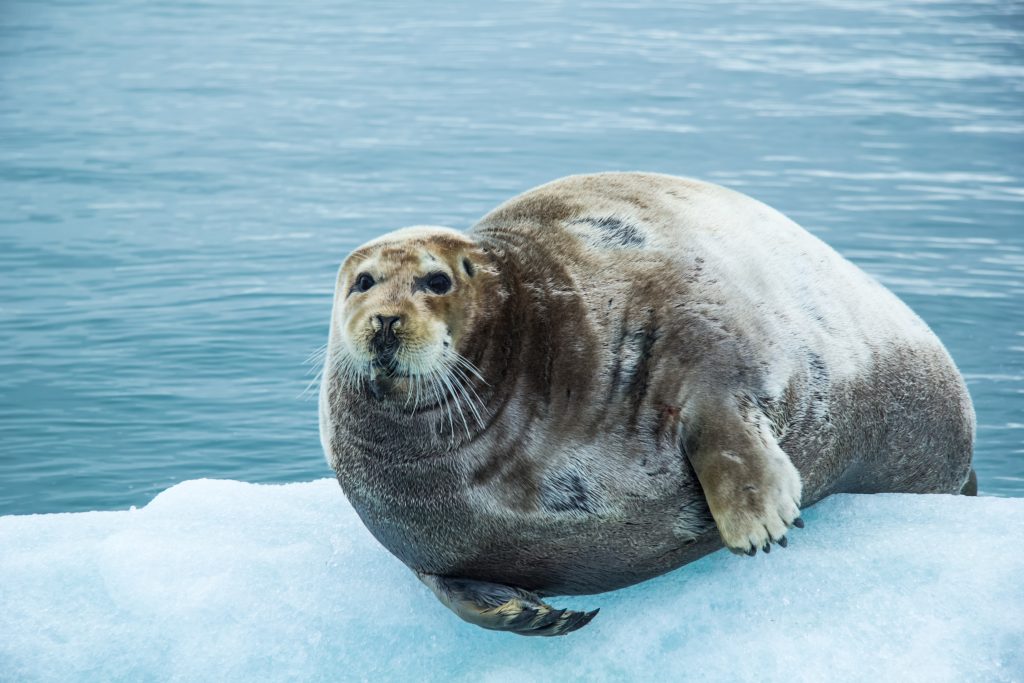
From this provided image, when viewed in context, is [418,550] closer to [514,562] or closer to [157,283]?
[514,562]

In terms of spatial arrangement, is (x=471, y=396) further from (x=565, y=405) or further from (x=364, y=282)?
(x=364, y=282)

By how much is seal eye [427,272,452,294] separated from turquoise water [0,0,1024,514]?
407 cm

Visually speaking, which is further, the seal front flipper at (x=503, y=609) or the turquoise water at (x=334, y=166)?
the turquoise water at (x=334, y=166)

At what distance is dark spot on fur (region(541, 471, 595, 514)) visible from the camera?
365 centimetres

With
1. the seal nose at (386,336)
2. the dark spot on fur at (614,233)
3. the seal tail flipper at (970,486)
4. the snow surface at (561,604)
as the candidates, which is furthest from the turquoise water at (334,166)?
the seal nose at (386,336)

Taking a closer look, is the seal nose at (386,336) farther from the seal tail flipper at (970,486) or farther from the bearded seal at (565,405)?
the seal tail flipper at (970,486)

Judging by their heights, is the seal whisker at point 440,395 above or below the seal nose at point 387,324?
below

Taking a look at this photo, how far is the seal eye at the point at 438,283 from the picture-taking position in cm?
357

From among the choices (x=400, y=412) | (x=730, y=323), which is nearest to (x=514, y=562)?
(x=400, y=412)

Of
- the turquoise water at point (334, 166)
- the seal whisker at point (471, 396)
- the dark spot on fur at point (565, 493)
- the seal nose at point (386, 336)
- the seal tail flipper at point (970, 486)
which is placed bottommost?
the turquoise water at point (334, 166)

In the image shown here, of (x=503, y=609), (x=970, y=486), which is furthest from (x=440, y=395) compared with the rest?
(x=970, y=486)

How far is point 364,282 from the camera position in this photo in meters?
3.57

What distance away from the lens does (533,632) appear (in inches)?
141

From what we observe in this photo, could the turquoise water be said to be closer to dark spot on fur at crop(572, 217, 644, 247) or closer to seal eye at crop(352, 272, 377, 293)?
dark spot on fur at crop(572, 217, 644, 247)
